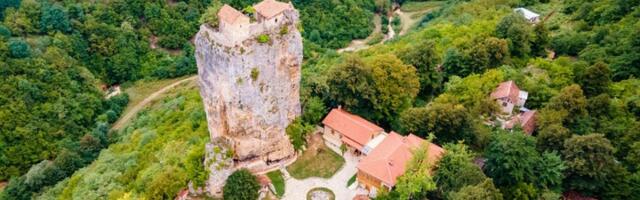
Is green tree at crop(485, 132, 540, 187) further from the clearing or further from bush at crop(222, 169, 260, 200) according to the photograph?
bush at crop(222, 169, 260, 200)

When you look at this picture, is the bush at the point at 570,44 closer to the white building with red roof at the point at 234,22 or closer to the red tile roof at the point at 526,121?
the red tile roof at the point at 526,121

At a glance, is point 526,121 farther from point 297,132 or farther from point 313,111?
point 297,132

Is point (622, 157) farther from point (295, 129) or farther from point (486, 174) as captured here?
point (295, 129)

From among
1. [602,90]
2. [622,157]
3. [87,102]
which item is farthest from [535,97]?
[87,102]

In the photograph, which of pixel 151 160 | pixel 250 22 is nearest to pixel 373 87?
pixel 250 22

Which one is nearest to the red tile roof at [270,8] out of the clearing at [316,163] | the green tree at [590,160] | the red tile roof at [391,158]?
the clearing at [316,163]

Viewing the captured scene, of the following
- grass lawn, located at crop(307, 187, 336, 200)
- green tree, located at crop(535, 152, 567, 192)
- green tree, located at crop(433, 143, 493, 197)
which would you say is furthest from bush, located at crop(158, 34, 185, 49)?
green tree, located at crop(535, 152, 567, 192)
